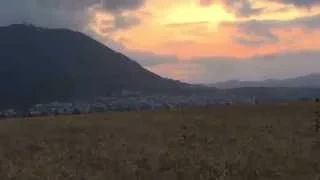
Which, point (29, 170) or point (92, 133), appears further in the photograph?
point (92, 133)

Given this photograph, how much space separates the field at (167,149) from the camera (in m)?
21.6

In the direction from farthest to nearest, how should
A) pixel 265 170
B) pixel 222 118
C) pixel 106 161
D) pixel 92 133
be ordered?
pixel 222 118, pixel 92 133, pixel 106 161, pixel 265 170

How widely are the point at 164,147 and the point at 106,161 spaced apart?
12.4 feet

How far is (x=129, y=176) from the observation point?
69.4 feet

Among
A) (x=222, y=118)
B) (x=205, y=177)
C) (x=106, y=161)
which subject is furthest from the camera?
(x=222, y=118)

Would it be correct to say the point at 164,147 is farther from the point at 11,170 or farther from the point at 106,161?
the point at 11,170

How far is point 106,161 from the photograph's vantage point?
24188mm

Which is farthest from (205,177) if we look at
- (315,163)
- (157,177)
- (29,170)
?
(29,170)

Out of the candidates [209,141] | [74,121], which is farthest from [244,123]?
[74,121]

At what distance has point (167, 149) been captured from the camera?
2638cm

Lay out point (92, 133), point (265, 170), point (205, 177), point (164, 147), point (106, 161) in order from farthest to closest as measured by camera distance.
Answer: point (92, 133), point (164, 147), point (106, 161), point (265, 170), point (205, 177)

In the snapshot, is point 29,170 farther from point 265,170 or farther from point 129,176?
point 265,170

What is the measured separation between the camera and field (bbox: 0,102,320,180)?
70.7ft

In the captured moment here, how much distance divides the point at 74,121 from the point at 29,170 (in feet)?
62.2
